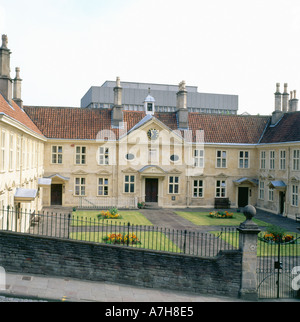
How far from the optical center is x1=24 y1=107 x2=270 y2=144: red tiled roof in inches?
1417

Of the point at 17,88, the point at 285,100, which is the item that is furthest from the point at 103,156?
the point at 285,100

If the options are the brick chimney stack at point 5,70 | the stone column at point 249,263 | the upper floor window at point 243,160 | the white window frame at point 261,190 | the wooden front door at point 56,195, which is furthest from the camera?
the upper floor window at point 243,160

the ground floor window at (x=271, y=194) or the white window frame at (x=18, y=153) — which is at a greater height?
the white window frame at (x=18, y=153)

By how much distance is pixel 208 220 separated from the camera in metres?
29.7

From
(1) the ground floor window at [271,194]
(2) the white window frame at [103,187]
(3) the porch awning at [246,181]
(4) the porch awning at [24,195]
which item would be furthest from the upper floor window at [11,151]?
(1) the ground floor window at [271,194]

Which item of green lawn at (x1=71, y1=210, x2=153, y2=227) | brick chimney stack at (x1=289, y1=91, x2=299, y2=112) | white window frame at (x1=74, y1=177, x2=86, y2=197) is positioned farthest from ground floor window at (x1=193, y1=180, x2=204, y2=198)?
brick chimney stack at (x1=289, y1=91, x2=299, y2=112)

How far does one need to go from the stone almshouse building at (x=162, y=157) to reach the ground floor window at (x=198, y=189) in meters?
0.10

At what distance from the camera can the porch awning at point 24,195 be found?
62.3 feet

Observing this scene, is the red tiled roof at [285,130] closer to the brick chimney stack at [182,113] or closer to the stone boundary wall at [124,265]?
the brick chimney stack at [182,113]

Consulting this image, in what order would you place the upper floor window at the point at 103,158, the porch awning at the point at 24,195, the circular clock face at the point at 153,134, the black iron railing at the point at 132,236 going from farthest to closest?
the circular clock face at the point at 153,134 → the upper floor window at the point at 103,158 → the porch awning at the point at 24,195 → the black iron railing at the point at 132,236

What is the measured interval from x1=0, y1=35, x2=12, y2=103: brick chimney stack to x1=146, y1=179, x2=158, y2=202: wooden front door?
17316 mm

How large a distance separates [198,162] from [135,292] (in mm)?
24889

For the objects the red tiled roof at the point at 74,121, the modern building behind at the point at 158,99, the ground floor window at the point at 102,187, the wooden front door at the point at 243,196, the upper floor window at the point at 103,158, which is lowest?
the wooden front door at the point at 243,196
